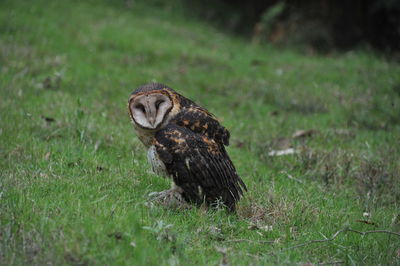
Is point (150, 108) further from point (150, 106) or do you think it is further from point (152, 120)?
point (152, 120)

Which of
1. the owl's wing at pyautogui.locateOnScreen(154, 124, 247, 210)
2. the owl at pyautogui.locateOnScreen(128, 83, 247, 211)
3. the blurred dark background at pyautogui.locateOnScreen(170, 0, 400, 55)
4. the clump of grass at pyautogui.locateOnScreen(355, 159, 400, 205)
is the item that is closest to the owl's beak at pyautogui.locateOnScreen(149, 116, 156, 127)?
the owl at pyautogui.locateOnScreen(128, 83, 247, 211)

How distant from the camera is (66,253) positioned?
135 inches

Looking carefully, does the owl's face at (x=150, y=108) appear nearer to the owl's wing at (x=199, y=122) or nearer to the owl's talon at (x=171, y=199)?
the owl's wing at (x=199, y=122)

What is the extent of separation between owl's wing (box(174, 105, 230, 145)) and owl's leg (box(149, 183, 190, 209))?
611 millimetres

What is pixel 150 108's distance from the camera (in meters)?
4.59

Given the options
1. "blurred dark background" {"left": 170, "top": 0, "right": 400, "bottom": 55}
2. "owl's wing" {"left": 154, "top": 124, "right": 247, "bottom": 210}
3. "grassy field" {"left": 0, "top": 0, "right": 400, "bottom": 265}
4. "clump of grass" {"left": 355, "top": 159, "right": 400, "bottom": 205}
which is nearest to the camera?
"grassy field" {"left": 0, "top": 0, "right": 400, "bottom": 265}

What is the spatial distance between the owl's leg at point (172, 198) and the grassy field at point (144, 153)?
0.33 ft

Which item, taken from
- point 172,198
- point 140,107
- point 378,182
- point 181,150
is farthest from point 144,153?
point 378,182

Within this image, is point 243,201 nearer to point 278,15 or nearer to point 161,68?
point 161,68

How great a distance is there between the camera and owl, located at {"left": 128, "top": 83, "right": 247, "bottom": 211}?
4473 mm

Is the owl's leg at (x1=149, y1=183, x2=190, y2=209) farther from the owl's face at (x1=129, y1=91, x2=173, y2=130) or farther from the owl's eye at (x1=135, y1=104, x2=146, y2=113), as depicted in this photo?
the owl's eye at (x1=135, y1=104, x2=146, y2=113)

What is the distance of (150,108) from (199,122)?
52 centimetres

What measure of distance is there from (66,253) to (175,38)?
9.98 meters

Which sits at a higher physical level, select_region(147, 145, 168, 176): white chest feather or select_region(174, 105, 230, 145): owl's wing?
select_region(174, 105, 230, 145): owl's wing
